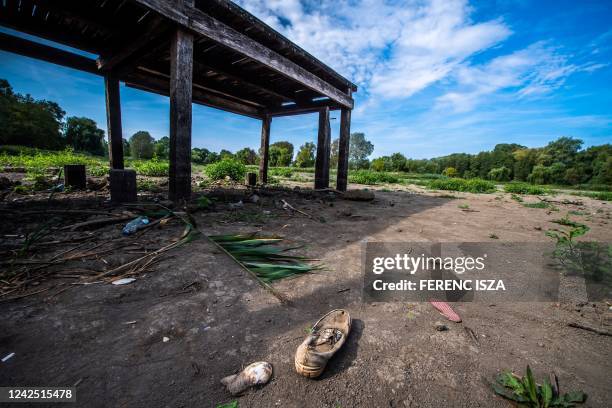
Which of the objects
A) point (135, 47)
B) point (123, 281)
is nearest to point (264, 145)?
point (135, 47)

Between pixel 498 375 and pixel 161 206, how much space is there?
3749 mm

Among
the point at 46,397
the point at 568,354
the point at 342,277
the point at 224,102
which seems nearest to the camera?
the point at 46,397

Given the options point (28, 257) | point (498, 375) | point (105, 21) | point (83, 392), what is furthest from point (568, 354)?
point (105, 21)

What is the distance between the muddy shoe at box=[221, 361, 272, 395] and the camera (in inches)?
41.9

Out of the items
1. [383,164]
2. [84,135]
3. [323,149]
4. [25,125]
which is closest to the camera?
[323,149]

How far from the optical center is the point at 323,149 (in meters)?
7.48

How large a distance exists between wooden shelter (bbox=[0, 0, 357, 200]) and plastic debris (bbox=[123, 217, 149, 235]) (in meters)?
1.03

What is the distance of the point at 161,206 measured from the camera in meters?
3.30

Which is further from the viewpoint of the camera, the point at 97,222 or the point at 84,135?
the point at 84,135

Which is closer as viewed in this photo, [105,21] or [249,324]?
[249,324]

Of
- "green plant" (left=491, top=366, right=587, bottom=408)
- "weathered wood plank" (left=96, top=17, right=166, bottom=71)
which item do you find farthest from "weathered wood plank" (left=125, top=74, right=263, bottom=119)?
"green plant" (left=491, top=366, right=587, bottom=408)

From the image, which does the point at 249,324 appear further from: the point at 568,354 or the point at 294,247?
the point at 568,354

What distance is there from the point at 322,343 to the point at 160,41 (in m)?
5.34

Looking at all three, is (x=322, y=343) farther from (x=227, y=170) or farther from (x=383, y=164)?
(x=383, y=164)
